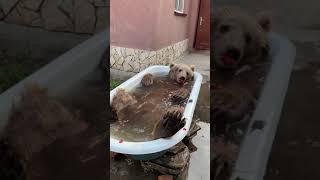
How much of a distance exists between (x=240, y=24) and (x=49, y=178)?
88 cm

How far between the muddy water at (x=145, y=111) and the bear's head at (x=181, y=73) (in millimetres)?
68

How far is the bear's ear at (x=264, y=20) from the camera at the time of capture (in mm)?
936

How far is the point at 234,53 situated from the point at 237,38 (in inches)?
1.9

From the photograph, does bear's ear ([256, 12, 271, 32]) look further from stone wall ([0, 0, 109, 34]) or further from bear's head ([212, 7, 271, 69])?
stone wall ([0, 0, 109, 34])

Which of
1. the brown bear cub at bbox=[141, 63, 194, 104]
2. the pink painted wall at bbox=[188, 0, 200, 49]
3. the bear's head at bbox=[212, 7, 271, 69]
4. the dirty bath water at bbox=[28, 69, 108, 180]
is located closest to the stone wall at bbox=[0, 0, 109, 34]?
the dirty bath water at bbox=[28, 69, 108, 180]

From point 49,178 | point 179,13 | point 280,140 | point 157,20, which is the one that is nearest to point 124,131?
point 49,178

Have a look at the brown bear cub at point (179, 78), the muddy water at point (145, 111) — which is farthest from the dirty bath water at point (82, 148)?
the brown bear cub at point (179, 78)

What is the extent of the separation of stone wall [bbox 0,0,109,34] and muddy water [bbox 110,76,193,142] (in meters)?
1.60

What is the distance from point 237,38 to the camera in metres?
0.98

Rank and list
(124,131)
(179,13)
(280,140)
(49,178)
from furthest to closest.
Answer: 1. (179,13)
2. (124,131)
3. (49,178)
4. (280,140)

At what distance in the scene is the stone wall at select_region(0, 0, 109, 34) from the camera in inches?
40.6

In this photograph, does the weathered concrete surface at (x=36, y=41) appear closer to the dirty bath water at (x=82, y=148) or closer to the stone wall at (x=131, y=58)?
the dirty bath water at (x=82, y=148)

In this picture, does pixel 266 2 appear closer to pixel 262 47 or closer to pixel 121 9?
pixel 262 47

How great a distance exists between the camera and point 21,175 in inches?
43.8
